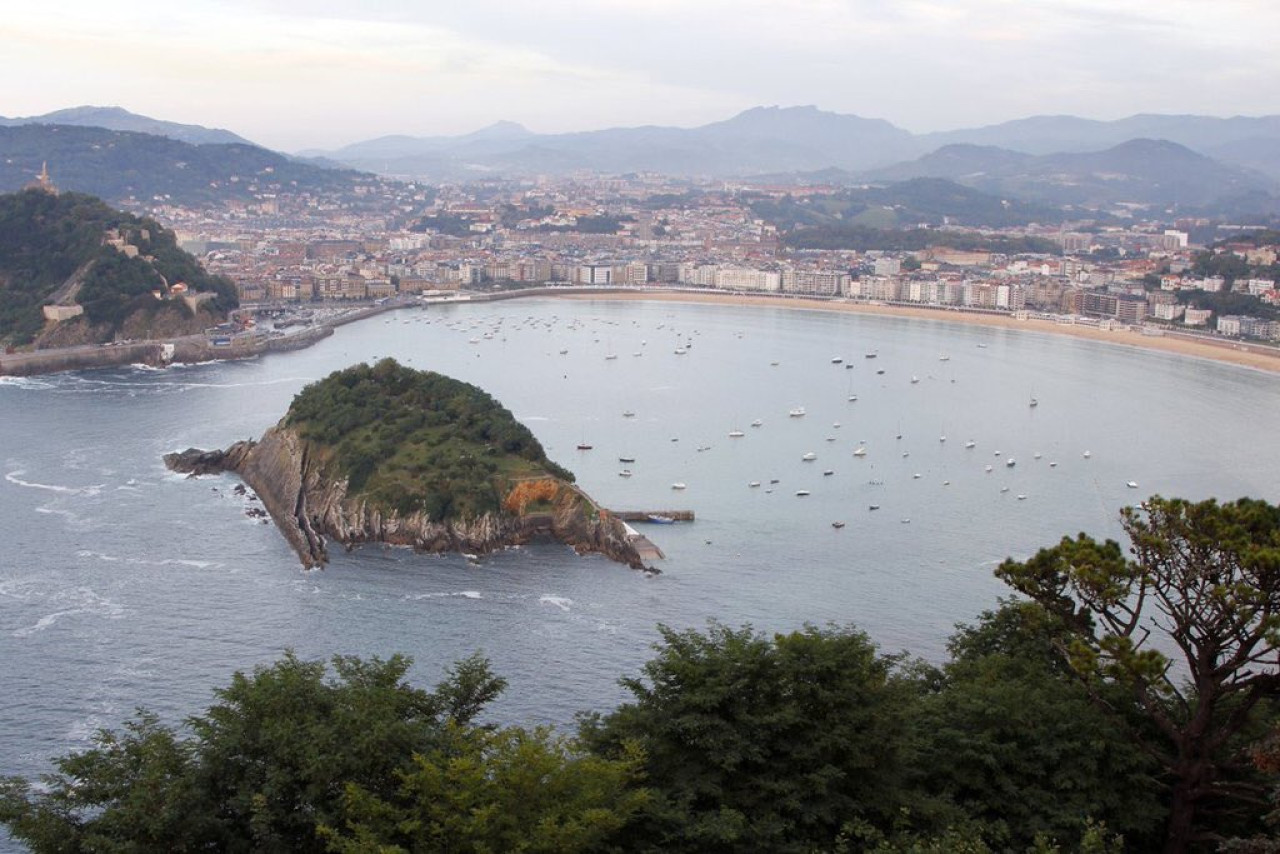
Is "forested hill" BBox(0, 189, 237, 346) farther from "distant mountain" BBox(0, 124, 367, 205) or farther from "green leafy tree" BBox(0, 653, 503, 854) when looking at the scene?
"distant mountain" BBox(0, 124, 367, 205)

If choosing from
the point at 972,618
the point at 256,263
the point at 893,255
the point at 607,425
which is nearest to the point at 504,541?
the point at 972,618

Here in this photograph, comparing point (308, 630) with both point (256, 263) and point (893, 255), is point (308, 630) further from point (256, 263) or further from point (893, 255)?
point (893, 255)

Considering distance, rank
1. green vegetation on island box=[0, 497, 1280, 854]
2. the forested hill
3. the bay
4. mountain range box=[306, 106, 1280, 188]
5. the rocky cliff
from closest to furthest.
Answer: green vegetation on island box=[0, 497, 1280, 854] → the bay → the rocky cliff → the forested hill → mountain range box=[306, 106, 1280, 188]

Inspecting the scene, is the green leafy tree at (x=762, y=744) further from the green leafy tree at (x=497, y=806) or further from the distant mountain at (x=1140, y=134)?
the distant mountain at (x=1140, y=134)

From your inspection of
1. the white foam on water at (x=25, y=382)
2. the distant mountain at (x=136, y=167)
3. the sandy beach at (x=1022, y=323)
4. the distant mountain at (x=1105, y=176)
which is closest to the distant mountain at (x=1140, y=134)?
the distant mountain at (x=1105, y=176)

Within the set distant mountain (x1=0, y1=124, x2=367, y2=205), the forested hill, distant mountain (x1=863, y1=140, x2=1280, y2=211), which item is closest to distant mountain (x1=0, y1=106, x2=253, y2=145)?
distant mountain (x1=0, y1=124, x2=367, y2=205)

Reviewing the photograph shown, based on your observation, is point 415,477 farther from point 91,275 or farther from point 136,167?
point 136,167

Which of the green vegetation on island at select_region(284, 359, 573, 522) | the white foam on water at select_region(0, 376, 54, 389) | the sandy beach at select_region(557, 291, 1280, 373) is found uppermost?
the green vegetation on island at select_region(284, 359, 573, 522)

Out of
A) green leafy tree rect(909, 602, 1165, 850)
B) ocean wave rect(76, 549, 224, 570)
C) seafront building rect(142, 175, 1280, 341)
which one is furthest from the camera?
seafront building rect(142, 175, 1280, 341)
